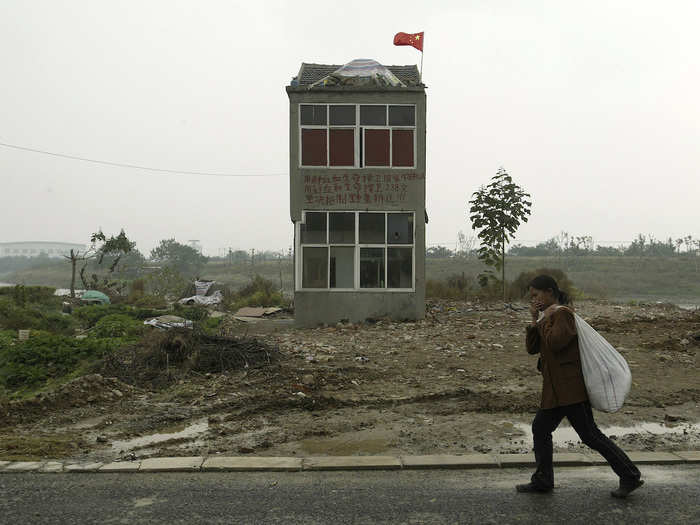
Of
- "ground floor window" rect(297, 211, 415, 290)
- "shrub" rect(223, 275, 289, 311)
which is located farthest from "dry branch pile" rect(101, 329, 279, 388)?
"shrub" rect(223, 275, 289, 311)

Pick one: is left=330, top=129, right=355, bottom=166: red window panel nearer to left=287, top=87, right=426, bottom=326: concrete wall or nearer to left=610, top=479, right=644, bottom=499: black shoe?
left=287, top=87, right=426, bottom=326: concrete wall

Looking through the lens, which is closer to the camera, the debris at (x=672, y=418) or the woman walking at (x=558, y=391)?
the woman walking at (x=558, y=391)

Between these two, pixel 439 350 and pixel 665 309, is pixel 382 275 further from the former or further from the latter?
pixel 665 309

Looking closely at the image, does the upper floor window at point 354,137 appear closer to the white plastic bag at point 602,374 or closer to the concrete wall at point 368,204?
the concrete wall at point 368,204

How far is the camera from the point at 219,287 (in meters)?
27.7

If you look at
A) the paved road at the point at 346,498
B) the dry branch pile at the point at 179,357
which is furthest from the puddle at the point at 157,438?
the dry branch pile at the point at 179,357

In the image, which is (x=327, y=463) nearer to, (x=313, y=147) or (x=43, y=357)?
(x=43, y=357)

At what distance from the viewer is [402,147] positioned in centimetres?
1755

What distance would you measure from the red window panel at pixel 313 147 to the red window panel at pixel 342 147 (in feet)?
0.88

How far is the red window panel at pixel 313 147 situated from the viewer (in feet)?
57.2

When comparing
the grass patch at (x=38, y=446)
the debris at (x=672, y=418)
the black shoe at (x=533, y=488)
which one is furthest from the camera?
the debris at (x=672, y=418)

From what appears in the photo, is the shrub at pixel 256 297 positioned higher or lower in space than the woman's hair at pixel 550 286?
lower

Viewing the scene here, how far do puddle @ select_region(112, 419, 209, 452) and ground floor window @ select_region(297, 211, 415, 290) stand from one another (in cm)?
1048

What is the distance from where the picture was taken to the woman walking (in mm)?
4508
